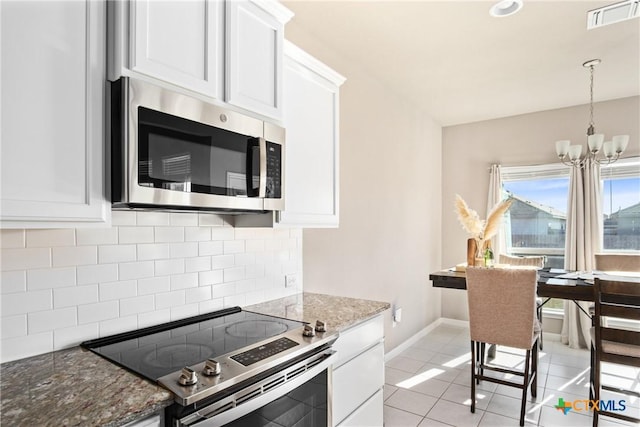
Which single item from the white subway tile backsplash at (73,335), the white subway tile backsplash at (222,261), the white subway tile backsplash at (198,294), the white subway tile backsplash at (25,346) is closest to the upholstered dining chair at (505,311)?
the white subway tile backsplash at (222,261)

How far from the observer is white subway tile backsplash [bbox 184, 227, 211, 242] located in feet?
5.61

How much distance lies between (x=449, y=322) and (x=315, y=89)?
4.04 m

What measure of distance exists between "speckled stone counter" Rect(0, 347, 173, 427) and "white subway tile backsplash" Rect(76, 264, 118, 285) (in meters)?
0.27

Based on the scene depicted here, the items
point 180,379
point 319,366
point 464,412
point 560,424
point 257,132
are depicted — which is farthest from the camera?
point 464,412

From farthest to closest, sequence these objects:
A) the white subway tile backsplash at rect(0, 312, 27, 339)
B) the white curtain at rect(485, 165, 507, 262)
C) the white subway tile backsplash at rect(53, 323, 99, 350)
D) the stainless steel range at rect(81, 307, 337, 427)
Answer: the white curtain at rect(485, 165, 507, 262) → the white subway tile backsplash at rect(53, 323, 99, 350) → the white subway tile backsplash at rect(0, 312, 27, 339) → the stainless steel range at rect(81, 307, 337, 427)

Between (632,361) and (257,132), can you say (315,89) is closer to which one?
(257,132)

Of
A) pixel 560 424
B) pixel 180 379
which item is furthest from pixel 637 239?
pixel 180 379

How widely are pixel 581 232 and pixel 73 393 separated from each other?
15.7 ft

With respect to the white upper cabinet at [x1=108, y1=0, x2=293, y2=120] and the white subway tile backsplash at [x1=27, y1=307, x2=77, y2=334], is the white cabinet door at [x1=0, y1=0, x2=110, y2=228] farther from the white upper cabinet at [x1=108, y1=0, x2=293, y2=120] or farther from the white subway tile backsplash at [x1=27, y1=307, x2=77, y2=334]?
the white subway tile backsplash at [x1=27, y1=307, x2=77, y2=334]

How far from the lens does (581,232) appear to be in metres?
4.11

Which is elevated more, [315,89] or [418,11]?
[418,11]

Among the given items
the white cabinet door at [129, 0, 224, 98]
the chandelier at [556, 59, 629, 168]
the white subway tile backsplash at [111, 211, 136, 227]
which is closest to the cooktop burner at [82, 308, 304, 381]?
the white subway tile backsplash at [111, 211, 136, 227]

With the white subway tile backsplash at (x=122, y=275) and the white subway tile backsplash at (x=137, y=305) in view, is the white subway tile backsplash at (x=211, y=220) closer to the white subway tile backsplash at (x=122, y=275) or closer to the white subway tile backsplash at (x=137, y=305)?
the white subway tile backsplash at (x=122, y=275)

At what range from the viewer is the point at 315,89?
2131 millimetres
